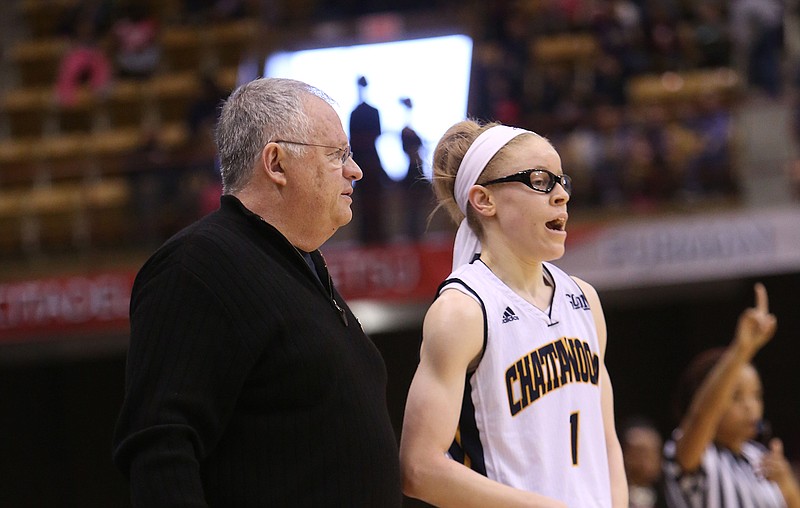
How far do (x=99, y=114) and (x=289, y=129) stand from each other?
1019cm

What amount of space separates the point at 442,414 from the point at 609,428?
1.82 ft

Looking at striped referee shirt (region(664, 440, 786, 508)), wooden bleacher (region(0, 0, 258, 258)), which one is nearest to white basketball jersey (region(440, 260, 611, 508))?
striped referee shirt (region(664, 440, 786, 508))

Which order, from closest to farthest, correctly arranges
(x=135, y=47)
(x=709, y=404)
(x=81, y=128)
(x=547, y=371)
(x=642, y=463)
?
1. (x=547, y=371)
2. (x=709, y=404)
3. (x=642, y=463)
4. (x=81, y=128)
5. (x=135, y=47)

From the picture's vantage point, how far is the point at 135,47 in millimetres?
12211

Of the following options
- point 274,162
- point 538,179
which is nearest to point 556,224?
point 538,179

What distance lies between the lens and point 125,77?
480 inches

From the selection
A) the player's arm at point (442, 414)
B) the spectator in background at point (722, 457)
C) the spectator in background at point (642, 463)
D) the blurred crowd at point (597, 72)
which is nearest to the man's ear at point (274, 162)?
the player's arm at point (442, 414)

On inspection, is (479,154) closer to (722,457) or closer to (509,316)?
(509,316)

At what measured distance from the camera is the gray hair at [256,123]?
2.35 m

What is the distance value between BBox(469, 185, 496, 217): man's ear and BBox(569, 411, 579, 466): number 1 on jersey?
53 cm

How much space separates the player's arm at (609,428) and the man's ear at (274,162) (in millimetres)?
958

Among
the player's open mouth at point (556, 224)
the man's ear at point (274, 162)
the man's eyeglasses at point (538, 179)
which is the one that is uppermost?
the man's ear at point (274, 162)

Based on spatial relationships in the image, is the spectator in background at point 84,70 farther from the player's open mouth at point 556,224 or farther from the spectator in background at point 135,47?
the player's open mouth at point 556,224

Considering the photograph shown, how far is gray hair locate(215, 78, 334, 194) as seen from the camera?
2346 millimetres
